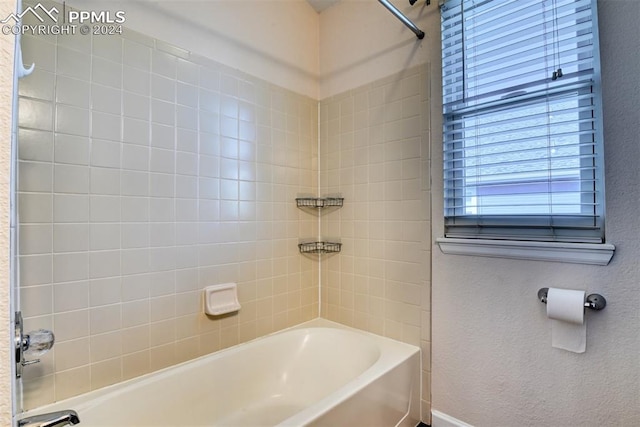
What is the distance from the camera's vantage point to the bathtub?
49.3 inches

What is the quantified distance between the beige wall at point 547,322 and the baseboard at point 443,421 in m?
0.02

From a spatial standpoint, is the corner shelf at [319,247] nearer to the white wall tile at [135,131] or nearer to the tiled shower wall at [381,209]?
the tiled shower wall at [381,209]

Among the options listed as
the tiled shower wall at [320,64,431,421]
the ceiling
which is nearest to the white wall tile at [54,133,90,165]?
the tiled shower wall at [320,64,431,421]

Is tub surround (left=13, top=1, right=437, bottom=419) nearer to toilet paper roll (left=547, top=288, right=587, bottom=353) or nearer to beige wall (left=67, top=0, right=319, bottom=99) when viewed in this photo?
beige wall (left=67, top=0, right=319, bottom=99)

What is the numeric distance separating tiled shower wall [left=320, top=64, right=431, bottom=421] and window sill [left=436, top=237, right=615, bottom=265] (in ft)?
0.57

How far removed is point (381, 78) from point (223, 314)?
173 cm

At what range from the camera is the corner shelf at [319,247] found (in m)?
2.16

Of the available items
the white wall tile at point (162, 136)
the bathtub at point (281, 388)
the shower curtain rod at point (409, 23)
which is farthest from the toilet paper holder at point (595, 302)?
the white wall tile at point (162, 136)

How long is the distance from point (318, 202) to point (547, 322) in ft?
4.84

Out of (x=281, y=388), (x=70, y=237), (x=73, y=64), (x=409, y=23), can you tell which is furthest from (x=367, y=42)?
(x=281, y=388)

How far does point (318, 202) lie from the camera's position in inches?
88.6

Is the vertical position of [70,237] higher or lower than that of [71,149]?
lower

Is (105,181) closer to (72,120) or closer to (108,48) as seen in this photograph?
(72,120)

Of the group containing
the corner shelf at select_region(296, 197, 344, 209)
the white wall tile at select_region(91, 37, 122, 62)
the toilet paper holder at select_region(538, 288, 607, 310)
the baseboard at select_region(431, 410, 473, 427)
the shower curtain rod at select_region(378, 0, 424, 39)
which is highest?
the shower curtain rod at select_region(378, 0, 424, 39)
